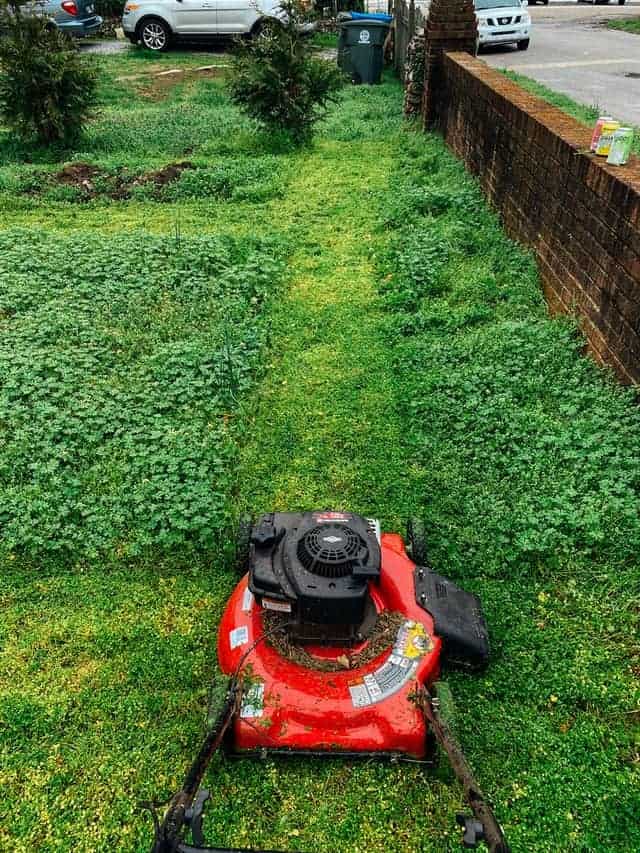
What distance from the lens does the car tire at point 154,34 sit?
18234 millimetres

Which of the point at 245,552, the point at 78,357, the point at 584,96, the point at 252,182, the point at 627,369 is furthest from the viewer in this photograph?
the point at 584,96

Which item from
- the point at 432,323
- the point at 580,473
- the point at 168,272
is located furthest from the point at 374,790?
the point at 168,272

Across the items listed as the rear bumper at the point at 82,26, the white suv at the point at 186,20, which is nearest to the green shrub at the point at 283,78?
the white suv at the point at 186,20

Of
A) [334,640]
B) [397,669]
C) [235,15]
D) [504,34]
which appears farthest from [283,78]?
[397,669]

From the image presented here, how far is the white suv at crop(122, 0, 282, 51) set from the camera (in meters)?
17.4

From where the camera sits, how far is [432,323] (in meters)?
6.14

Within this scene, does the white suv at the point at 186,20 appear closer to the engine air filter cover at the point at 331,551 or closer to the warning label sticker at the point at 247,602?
the warning label sticker at the point at 247,602

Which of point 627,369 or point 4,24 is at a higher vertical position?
point 4,24

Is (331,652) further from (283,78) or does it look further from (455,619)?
(283,78)

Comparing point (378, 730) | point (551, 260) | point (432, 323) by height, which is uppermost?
point (551, 260)

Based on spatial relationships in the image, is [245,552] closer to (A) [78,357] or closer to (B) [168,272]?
(A) [78,357]

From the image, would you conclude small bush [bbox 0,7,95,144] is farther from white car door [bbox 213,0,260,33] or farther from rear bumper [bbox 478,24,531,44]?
rear bumper [bbox 478,24,531,44]

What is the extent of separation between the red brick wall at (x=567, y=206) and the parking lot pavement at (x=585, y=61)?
3.88m

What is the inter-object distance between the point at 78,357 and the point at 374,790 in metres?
4.05
